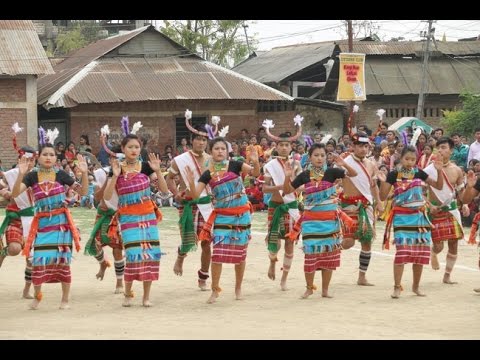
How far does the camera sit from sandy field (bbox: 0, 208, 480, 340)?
29.5 feet

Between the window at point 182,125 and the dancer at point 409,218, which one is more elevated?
the window at point 182,125

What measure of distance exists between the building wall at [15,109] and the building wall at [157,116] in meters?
1.48

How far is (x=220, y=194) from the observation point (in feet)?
36.2

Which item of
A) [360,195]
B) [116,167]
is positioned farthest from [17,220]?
[360,195]

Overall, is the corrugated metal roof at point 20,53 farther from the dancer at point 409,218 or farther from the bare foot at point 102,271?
the dancer at point 409,218

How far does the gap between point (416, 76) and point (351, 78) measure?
13.4ft

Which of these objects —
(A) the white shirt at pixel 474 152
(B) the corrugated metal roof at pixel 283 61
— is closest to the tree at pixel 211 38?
(B) the corrugated metal roof at pixel 283 61

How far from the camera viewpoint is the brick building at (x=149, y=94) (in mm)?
30630

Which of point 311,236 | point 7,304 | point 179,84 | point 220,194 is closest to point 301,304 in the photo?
point 311,236

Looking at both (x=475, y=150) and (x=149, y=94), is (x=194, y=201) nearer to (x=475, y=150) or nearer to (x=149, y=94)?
(x=475, y=150)

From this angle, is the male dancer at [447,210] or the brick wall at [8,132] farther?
the brick wall at [8,132]

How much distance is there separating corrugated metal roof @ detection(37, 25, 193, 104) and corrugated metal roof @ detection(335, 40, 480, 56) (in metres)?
7.08

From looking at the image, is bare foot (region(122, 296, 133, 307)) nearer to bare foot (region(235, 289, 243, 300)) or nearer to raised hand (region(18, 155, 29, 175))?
bare foot (region(235, 289, 243, 300))

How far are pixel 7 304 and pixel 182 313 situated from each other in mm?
2081
